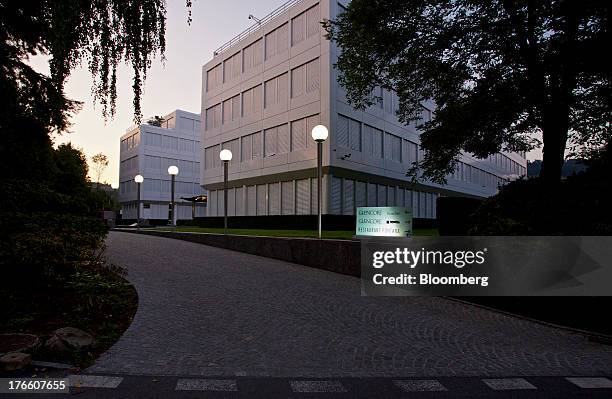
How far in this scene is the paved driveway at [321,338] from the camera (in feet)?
16.4

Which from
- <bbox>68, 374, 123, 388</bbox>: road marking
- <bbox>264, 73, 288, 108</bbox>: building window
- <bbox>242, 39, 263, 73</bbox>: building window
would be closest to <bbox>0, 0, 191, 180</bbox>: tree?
<bbox>68, 374, 123, 388</bbox>: road marking

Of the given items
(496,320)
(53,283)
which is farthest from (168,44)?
(496,320)

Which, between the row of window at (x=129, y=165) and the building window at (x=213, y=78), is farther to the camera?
the row of window at (x=129, y=165)

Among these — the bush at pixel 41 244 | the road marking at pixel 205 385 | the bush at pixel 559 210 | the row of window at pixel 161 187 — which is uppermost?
the row of window at pixel 161 187

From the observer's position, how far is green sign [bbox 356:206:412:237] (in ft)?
39.3

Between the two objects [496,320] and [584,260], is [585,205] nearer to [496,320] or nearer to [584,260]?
[584,260]

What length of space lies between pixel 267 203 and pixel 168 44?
2585 cm

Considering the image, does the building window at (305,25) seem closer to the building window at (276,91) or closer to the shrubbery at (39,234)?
the building window at (276,91)

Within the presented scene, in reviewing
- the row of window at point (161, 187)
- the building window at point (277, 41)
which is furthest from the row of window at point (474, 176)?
the row of window at point (161, 187)

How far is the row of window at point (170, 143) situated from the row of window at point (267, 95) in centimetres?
3198

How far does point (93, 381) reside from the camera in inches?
172

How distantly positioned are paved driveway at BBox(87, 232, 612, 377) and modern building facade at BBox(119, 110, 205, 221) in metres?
58.5

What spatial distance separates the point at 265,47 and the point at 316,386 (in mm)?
31862

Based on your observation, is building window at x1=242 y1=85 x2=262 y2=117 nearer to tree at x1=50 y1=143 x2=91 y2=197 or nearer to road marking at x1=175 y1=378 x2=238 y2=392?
tree at x1=50 y1=143 x2=91 y2=197
